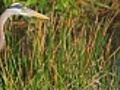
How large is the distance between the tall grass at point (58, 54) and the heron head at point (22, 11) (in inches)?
2.3

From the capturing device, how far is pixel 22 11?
221 inches

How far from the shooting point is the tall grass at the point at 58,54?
17.4 ft

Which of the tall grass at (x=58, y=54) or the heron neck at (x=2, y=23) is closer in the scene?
the tall grass at (x=58, y=54)

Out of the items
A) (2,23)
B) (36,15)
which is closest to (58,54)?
(36,15)

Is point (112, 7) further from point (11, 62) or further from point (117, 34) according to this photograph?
point (11, 62)

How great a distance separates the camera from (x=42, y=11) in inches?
235

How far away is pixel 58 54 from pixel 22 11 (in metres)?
0.46

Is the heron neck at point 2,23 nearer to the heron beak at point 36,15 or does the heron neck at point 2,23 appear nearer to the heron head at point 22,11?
the heron head at point 22,11

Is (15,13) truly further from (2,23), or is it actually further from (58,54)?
(58,54)

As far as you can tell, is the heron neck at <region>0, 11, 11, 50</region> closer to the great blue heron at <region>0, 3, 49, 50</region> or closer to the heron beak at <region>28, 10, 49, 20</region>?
the great blue heron at <region>0, 3, 49, 50</region>

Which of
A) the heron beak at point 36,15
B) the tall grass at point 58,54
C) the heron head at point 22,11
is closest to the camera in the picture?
the tall grass at point 58,54

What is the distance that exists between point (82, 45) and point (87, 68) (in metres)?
0.19

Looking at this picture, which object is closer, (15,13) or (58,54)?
(58,54)

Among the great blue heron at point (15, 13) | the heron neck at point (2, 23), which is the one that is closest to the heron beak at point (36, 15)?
the great blue heron at point (15, 13)
